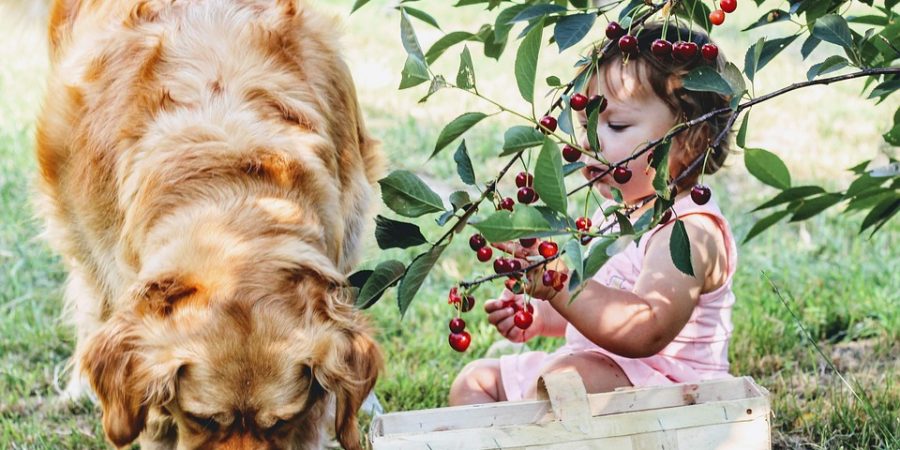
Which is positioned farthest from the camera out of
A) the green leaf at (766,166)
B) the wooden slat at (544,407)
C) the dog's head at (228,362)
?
the dog's head at (228,362)

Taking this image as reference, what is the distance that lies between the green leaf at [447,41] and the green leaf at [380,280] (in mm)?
487

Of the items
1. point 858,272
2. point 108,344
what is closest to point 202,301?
point 108,344

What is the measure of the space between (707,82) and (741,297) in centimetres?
235

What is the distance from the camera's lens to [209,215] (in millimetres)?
2760

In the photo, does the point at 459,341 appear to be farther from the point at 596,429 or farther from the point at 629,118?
the point at 629,118

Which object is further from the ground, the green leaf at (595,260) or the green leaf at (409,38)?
the green leaf at (409,38)

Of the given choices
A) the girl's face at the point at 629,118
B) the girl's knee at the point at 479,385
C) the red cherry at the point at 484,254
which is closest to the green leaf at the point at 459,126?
the red cherry at the point at 484,254

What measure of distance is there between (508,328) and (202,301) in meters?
0.84

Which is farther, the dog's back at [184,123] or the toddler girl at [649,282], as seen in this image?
the dog's back at [184,123]

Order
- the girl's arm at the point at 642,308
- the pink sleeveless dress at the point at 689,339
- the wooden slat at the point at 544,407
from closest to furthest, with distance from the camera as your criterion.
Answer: the wooden slat at the point at 544,407
the girl's arm at the point at 642,308
the pink sleeveless dress at the point at 689,339

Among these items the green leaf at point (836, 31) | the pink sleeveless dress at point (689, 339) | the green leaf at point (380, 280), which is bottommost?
the pink sleeveless dress at point (689, 339)

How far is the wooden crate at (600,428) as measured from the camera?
7.26ft

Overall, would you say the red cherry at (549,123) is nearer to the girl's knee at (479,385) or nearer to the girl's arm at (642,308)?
the girl's arm at (642,308)

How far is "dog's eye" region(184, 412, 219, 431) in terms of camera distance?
102 inches
